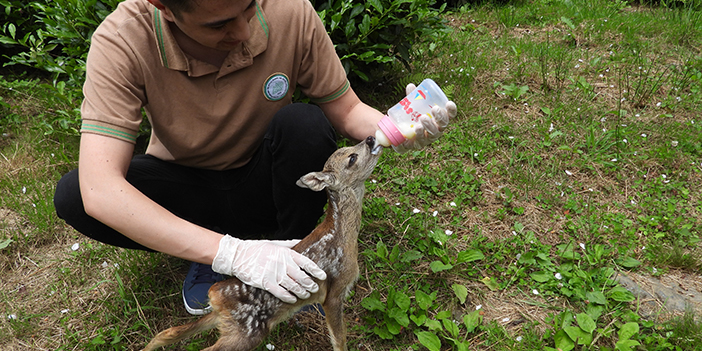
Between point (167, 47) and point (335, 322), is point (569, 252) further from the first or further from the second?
point (167, 47)

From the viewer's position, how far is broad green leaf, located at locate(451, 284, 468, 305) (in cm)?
293

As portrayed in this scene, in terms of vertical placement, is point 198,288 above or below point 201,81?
below

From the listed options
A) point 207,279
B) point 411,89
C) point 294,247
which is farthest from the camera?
point 207,279

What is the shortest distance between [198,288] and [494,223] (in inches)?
82.4

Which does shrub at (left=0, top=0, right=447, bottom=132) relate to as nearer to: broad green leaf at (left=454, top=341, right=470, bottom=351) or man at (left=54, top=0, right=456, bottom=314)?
man at (left=54, top=0, right=456, bottom=314)

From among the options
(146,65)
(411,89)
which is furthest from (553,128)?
(146,65)

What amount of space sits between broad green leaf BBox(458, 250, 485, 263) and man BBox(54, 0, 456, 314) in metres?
0.85

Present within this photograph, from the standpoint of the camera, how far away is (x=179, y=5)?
86.2 inches

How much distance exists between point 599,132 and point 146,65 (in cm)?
358

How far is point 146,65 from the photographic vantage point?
2.47 meters

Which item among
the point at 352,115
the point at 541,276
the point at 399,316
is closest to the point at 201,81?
the point at 352,115

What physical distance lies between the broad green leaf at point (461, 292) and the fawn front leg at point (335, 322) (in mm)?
754

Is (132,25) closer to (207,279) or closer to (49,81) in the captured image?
(207,279)

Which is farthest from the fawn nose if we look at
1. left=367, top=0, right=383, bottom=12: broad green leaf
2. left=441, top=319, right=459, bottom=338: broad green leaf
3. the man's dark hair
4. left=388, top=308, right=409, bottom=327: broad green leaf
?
left=367, top=0, right=383, bottom=12: broad green leaf
